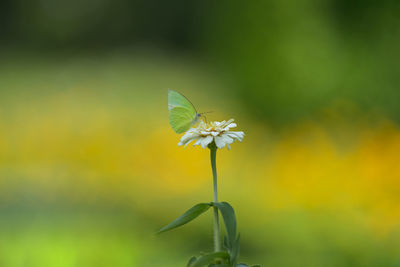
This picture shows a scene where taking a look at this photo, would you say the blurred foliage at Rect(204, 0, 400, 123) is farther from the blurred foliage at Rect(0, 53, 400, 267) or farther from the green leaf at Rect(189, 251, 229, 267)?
the green leaf at Rect(189, 251, 229, 267)

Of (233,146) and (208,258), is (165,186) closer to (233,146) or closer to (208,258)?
(233,146)

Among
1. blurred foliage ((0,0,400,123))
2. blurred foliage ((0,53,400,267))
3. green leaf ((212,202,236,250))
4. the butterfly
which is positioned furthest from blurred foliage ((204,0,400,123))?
green leaf ((212,202,236,250))

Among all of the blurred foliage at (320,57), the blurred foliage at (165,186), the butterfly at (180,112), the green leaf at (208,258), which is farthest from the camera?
the blurred foliage at (320,57)

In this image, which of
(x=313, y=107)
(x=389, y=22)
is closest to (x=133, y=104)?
(x=313, y=107)

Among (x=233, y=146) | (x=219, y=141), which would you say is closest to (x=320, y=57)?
(x=233, y=146)

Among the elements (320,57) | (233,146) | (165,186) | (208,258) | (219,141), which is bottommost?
(208,258)

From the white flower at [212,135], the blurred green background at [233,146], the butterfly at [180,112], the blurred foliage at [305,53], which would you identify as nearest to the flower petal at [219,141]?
the white flower at [212,135]

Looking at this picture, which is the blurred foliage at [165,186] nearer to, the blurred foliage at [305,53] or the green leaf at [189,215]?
the blurred foliage at [305,53]
